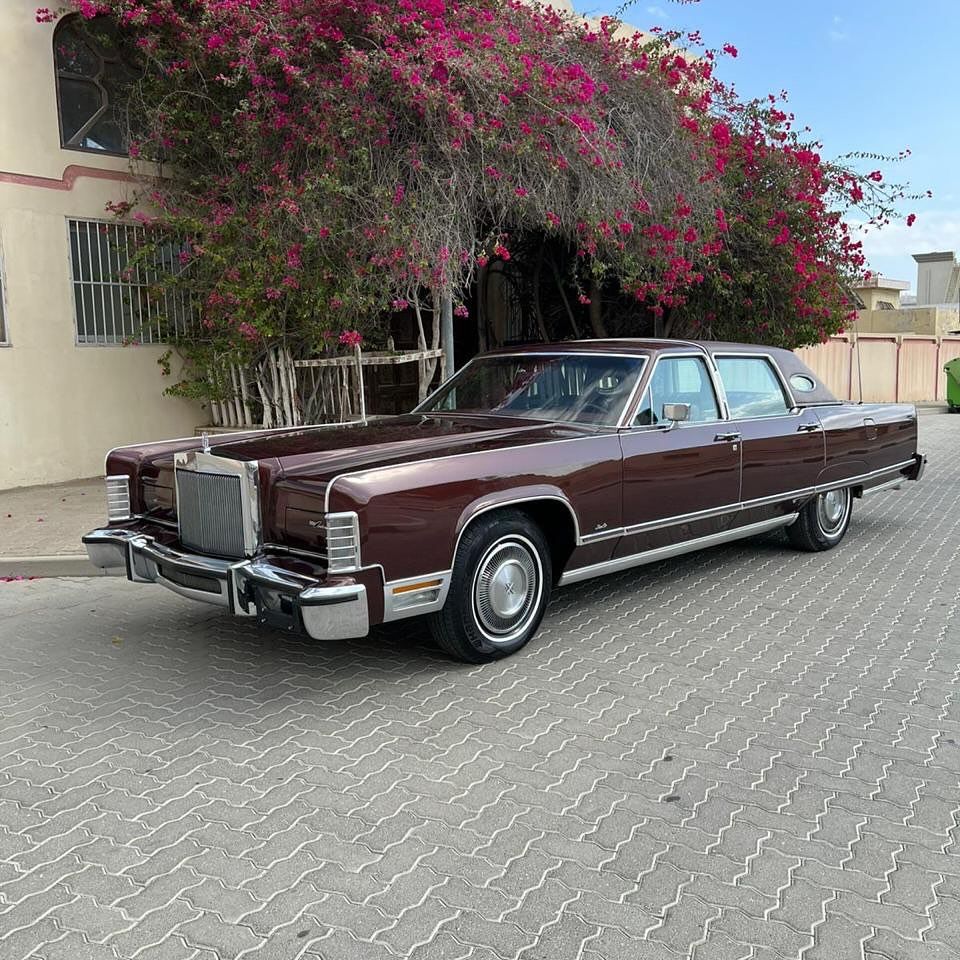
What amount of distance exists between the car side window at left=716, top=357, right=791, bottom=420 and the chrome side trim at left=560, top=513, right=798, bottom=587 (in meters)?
0.74

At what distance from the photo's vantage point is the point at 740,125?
11.9 m

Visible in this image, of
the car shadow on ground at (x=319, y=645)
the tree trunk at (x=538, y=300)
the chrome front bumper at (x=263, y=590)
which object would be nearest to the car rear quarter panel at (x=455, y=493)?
the chrome front bumper at (x=263, y=590)

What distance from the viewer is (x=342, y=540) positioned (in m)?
3.99

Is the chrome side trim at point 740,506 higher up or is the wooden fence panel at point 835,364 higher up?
the wooden fence panel at point 835,364

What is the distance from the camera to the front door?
5.31 metres

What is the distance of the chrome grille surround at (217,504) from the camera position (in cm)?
433

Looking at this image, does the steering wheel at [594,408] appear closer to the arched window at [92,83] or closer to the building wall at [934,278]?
the arched window at [92,83]

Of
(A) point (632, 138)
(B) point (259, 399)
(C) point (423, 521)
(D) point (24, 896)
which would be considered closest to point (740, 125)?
(A) point (632, 138)

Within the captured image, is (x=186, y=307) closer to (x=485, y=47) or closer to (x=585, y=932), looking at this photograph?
(x=485, y=47)

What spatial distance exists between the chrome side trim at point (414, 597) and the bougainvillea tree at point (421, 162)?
4.62 metres

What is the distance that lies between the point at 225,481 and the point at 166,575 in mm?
588

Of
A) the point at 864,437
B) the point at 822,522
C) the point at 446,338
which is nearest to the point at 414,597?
the point at 822,522

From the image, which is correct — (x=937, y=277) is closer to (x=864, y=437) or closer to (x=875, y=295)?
(x=875, y=295)

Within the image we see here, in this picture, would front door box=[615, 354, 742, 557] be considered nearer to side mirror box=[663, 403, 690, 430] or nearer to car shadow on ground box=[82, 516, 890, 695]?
side mirror box=[663, 403, 690, 430]
